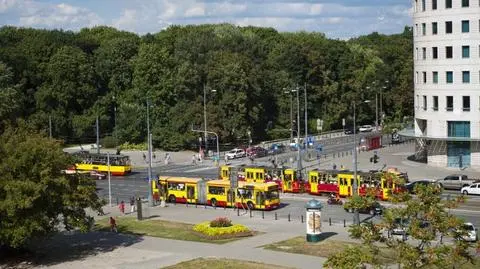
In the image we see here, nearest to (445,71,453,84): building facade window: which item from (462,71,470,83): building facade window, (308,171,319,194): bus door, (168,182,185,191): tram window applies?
(462,71,470,83): building facade window

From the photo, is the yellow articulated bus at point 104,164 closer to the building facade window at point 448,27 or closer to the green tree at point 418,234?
the building facade window at point 448,27

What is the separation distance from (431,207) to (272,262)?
15.0 m

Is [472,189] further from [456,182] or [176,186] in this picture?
[176,186]

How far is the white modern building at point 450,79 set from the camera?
81.7 m

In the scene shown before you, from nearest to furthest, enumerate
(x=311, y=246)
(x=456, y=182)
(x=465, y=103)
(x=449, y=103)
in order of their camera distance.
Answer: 1. (x=311, y=246)
2. (x=456, y=182)
3. (x=465, y=103)
4. (x=449, y=103)

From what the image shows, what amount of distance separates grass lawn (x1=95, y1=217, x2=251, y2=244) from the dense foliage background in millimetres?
46036

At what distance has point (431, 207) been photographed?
1131 inches

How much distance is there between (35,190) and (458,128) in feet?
177

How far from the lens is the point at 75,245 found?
4950 cm

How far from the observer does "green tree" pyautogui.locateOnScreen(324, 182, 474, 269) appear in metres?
27.7

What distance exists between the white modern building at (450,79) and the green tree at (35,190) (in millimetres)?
48060

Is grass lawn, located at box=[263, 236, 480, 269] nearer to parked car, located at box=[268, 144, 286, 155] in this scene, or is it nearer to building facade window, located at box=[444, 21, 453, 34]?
building facade window, located at box=[444, 21, 453, 34]

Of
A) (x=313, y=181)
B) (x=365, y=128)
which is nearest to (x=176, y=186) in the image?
(x=313, y=181)

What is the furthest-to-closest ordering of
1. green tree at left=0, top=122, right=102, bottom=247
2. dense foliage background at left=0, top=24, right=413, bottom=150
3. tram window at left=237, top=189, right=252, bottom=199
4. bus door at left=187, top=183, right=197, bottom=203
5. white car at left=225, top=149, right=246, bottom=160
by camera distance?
dense foliage background at left=0, top=24, right=413, bottom=150, white car at left=225, top=149, right=246, bottom=160, bus door at left=187, top=183, right=197, bottom=203, tram window at left=237, top=189, right=252, bottom=199, green tree at left=0, top=122, right=102, bottom=247
